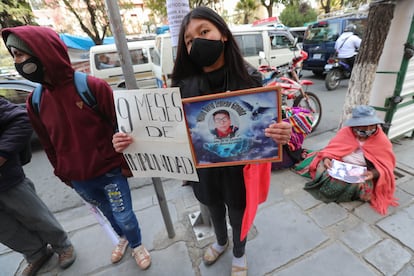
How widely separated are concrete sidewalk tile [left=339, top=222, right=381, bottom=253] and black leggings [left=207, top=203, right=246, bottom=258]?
0.96m

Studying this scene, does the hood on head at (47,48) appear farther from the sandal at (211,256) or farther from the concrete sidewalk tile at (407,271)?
the concrete sidewalk tile at (407,271)

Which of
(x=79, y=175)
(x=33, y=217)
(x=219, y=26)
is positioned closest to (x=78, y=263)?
(x=33, y=217)

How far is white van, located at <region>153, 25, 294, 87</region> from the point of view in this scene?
17.9 feet

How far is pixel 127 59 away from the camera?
1.47 meters

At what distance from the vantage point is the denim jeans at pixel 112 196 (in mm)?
1547

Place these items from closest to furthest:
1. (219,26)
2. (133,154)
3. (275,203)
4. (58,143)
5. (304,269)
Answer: (219,26) < (133,154) < (58,143) < (304,269) < (275,203)

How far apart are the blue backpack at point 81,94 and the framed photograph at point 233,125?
68 centimetres

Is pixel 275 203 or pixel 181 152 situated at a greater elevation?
pixel 181 152

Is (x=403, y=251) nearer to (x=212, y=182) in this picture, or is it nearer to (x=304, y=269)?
(x=304, y=269)

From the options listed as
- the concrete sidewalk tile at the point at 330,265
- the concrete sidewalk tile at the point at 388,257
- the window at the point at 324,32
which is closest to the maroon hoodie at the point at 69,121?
the concrete sidewalk tile at the point at 330,265

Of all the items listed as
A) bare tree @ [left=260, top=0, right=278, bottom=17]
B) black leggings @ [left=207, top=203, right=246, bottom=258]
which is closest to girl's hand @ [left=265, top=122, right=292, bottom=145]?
black leggings @ [left=207, top=203, right=246, bottom=258]

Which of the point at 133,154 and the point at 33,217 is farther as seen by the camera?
the point at 33,217

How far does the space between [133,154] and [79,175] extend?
1.52 ft

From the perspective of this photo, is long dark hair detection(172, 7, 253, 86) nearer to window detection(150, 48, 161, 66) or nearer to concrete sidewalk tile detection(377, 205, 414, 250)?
concrete sidewalk tile detection(377, 205, 414, 250)
